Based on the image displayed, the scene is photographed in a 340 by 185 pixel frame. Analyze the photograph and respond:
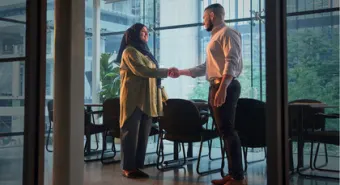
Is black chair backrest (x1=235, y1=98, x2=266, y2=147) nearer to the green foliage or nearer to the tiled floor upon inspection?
the tiled floor

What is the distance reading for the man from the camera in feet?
11.0

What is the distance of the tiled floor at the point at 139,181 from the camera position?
94.7 inches

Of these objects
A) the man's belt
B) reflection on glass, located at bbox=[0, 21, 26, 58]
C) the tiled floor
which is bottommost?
the tiled floor

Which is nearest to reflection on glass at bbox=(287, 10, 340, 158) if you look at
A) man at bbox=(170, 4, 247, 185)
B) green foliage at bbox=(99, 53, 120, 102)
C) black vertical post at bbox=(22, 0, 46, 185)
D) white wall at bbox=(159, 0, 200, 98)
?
man at bbox=(170, 4, 247, 185)

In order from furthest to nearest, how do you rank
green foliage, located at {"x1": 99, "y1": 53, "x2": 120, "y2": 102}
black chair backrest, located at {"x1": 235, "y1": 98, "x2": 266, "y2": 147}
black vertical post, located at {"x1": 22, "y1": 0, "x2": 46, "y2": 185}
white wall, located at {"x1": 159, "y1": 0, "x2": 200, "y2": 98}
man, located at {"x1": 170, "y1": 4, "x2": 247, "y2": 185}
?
green foliage, located at {"x1": 99, "y1": 53, "x2": 120, "y2": 102}
white wall, located at {"x1": 159, "y1": 0, "x2": 200, "y2": 98}
black chair backrest, located at {"x1": 235, "y1": 98, "x2": 266, "y2": 147}
man, located at {"x1": 170, "y1": 4, "x2": 247, "y2": 185}
black vertical post, located at {"x1": 22, "y1": 0, "x2": 46, "y2": 185}

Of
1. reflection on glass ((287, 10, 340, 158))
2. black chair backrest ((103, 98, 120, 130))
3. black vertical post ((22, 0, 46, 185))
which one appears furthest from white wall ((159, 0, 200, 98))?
reflection on glass ((287, 10, 340, 158))

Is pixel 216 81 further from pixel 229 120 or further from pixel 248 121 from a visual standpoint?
pixel 248 121

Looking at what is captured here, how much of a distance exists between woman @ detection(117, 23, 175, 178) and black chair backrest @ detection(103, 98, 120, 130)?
548 millimetres

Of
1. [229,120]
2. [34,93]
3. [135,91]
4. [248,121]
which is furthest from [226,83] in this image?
[34,93]

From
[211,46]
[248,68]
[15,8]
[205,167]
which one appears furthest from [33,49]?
[248,68]

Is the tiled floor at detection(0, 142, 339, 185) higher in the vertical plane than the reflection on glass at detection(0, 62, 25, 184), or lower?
lower

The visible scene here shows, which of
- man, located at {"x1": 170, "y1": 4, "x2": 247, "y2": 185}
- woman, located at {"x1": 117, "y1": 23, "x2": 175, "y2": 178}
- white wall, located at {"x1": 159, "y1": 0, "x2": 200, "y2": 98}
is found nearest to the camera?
man, located at {"x1": 170, "y1": 4, "x2": 247, "y2": 185}

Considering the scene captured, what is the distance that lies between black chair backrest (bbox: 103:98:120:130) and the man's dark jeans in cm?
149

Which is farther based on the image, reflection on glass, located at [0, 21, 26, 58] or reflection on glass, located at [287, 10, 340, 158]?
reflection on glass, located at [0, 21, 26, 58]
